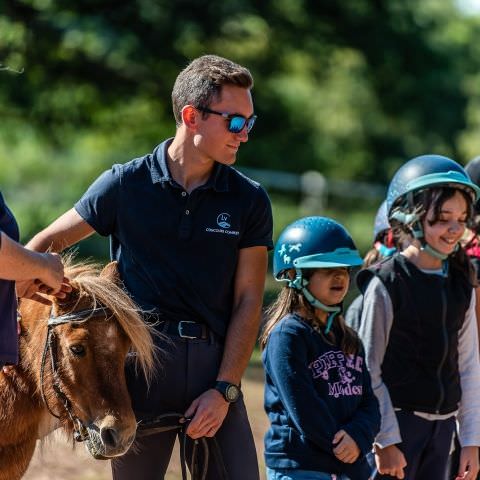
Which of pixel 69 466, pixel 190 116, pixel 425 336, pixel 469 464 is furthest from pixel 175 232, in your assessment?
pixel 69 466

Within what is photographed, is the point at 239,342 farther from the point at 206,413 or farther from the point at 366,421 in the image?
the point at 366,421

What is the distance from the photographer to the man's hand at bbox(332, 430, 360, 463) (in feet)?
12.5

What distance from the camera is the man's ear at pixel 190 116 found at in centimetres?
378

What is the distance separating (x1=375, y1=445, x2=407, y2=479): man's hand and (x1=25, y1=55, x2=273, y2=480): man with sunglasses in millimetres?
757

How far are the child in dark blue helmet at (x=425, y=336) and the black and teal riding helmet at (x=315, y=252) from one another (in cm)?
39

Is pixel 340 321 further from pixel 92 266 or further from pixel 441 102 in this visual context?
pixel 441 102

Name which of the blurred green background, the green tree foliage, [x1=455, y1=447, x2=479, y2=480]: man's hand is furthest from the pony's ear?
the blurred green background

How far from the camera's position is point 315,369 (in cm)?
394

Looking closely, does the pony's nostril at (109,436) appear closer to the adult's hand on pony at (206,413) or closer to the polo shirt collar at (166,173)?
the adult's hand on pony at (206,413)

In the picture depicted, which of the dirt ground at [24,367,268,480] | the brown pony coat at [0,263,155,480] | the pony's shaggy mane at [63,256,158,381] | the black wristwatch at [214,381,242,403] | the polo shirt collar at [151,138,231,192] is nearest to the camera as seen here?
the brown pony coat at [0,263,155,480]

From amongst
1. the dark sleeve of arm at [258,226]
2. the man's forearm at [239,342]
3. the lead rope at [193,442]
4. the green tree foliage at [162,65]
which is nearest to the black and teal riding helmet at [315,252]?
the dark sleeve of arm at [258,226]

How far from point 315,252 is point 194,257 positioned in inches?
23.0

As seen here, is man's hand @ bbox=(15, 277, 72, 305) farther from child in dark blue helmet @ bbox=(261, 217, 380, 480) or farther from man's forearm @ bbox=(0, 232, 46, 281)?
→ child in dark blue helmet @ bbox=(261, 217, 380, 480)

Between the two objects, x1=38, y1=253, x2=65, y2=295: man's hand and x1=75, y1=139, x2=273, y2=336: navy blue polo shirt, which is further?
x1=75, y1=139, x2=273, y2=336: navy blue polo shirt
